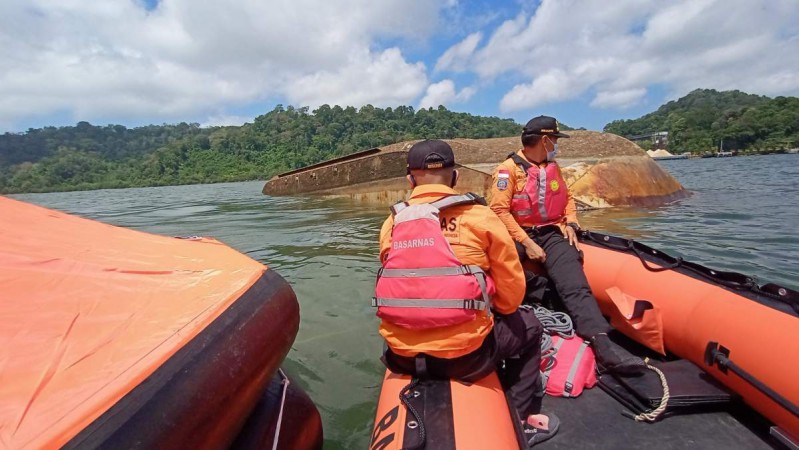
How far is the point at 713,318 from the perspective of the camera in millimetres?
2201

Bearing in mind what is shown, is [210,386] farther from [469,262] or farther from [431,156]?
[431,156]

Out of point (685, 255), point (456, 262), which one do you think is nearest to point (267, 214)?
point (685, 255)

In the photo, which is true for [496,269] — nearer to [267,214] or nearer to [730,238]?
[730,238]

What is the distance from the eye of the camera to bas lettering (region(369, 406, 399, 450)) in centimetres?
152

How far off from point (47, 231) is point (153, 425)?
1169 millimetres

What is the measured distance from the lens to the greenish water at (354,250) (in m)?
2.72

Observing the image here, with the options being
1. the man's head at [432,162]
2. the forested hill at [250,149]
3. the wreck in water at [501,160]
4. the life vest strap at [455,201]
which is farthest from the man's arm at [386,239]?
the forested hill at [250,149]

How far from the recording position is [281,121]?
105 meters

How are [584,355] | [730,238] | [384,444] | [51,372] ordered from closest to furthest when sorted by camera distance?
[51,372] → [384,444] → [584,355] → [730,238]

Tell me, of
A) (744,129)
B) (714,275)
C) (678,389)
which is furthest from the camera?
(744,129)

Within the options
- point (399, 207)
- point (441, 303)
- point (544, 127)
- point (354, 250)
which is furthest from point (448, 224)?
point (354, 250)

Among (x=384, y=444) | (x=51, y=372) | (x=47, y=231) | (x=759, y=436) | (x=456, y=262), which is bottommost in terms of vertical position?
(x=759, y=436)

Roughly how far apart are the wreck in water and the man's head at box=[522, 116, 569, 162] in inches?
222

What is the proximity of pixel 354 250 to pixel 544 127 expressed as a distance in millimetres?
3600
